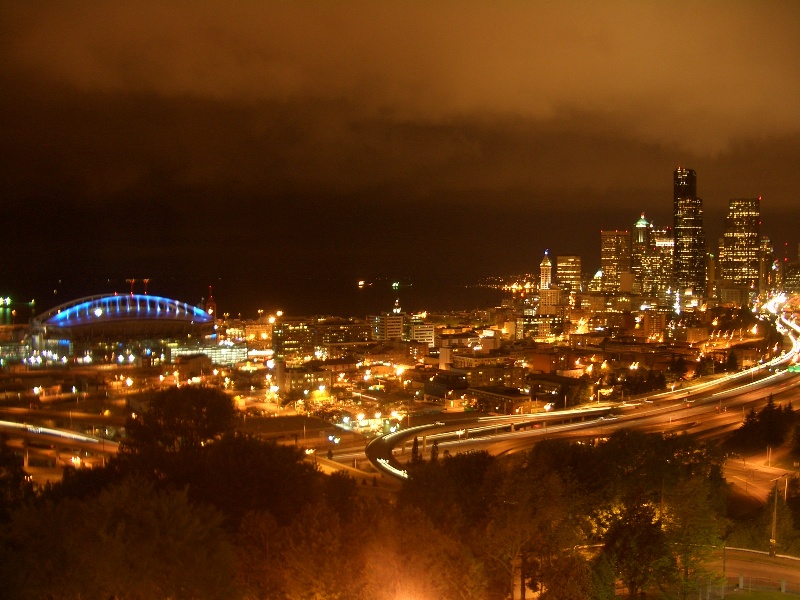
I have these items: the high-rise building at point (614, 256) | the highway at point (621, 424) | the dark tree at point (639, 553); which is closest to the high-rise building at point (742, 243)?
the high-rise building at point (614, 256)

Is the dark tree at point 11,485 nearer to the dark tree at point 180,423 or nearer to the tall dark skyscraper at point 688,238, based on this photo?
the dark tree at point 180,423

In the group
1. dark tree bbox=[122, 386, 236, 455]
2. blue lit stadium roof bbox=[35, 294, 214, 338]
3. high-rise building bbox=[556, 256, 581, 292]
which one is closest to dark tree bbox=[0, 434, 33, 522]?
dark tree bbox=[122, 386, 236, 455]

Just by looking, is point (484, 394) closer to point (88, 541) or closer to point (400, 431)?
point (400, 431)

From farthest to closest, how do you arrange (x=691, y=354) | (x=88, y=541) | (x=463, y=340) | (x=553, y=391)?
(x=463, y=340) → (x=691, y=354) → (x=553, y=391) → (x=88, y=541)

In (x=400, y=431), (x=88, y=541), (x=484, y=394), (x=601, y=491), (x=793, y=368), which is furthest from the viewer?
(x=793, y=368)

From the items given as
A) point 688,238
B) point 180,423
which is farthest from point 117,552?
point 688,238

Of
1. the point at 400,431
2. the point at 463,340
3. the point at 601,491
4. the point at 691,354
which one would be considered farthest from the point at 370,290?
the point at 601,491

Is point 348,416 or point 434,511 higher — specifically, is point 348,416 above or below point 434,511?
below
